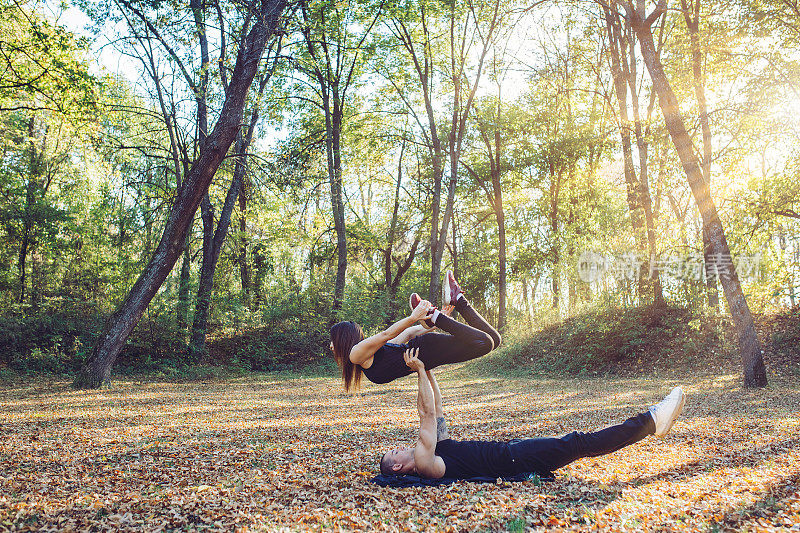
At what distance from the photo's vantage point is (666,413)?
4.39 metres

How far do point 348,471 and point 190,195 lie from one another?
29.8 feet

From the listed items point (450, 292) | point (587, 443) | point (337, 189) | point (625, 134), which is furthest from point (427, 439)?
point (337, 189)

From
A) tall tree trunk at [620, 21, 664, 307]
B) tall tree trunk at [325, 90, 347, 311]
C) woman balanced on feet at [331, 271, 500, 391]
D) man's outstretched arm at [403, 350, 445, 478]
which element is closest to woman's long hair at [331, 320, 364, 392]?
woman balanced on feet at [331, 271, 500, 391]

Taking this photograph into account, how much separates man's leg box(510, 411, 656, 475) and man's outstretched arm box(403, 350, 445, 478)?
65 centimetres

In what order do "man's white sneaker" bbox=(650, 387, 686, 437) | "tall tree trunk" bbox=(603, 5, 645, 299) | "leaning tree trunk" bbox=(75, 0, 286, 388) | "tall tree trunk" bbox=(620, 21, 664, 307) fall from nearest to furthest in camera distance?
"man's white sneaker" bbox=(650, 387, 686, 437) → "leaning tree trunk" bbox=(75, 0, 286, 388) → "tall tree trunk" bbox=(620, 21, 664, 307) → "tall tree trunk" bbox=(603, 5, 645, 299)

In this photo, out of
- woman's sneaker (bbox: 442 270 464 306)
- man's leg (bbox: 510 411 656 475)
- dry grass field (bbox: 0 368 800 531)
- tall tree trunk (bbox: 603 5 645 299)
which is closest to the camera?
dry grass field (bbox: 0 368 800 531)

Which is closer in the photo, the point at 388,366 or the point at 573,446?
the point at 573,446

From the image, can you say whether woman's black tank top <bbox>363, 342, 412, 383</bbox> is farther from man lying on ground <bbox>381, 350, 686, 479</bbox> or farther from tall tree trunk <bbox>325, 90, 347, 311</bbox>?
tall tree trunk <bbox>325, 90, 347, 311</bbox>

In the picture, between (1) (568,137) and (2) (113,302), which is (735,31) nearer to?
(1) (568,137)

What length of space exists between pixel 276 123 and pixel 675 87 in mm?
15349

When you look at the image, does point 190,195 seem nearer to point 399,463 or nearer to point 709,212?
point 399,463

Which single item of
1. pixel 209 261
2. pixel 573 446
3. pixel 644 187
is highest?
pixel 644 187

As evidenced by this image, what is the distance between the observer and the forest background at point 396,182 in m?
12.0

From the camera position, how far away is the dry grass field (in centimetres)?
358
